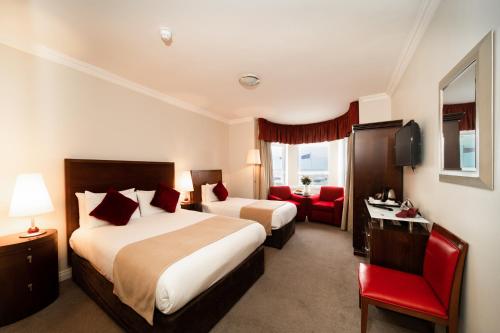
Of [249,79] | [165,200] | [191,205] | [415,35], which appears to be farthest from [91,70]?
[415,35]

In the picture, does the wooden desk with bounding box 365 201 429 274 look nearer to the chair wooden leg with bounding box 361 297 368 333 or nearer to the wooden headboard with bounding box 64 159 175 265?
the chair wooden leg with bounding box 361 297 368 333

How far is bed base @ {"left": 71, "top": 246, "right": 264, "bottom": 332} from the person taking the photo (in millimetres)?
1348

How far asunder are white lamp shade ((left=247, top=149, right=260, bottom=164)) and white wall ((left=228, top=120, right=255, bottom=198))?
236 millimetres

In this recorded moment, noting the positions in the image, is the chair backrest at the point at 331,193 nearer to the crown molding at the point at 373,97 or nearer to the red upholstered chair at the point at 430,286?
the crown molding at the point at 373,97

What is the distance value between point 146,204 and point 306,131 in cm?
434

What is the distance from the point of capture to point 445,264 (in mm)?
1264

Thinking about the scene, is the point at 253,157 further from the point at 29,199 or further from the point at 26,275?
the point at 26,275

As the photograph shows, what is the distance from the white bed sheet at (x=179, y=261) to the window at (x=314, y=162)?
4034mm

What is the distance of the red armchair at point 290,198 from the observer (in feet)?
16.2

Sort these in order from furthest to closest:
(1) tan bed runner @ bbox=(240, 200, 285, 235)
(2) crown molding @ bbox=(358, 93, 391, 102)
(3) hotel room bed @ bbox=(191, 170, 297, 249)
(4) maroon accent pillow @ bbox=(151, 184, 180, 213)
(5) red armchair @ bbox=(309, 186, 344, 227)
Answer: (5) red armchair @ bbox=(309, 186, 344, 227) < (2) crown molding @ bbox=(358, 93, 391, 102) < (3) hotel room bed @ bbox=(191, 170, 297, 249) < (1) tan bed runner @ bbox=(240, 200, 285, 235) < (4) maroon accent pillow @ bbox=(151, 184, 180, 213)

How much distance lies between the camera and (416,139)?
6.22 ft

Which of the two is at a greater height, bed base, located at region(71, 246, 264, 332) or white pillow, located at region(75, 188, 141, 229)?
white pillow, located at region(75, 188, 141, 229)

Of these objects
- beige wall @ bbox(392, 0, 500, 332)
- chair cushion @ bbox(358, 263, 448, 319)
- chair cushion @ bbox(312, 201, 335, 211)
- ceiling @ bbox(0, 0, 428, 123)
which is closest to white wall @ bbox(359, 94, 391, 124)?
ceiling @ bbox(0, 0, 428, 123)

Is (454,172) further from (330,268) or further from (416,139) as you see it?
(330,268)
